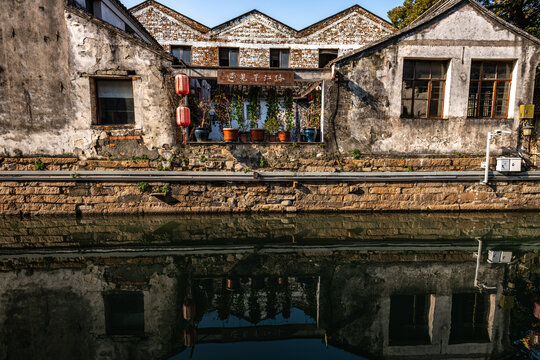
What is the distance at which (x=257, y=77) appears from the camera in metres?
7.54

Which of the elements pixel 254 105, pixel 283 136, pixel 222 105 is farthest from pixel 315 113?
pixel 222 105

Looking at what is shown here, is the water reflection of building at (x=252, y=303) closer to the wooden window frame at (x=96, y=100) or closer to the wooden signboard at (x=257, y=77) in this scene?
the wooden window frame at (x=96, y=100)

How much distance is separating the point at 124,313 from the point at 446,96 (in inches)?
355

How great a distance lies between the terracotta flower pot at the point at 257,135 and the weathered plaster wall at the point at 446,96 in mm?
1787

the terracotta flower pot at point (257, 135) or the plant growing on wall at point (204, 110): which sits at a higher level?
the plant growing on wall at point (204, 110)

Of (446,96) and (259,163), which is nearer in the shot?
(259,163)

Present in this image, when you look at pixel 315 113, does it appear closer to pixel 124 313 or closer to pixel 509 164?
pixel 509 164

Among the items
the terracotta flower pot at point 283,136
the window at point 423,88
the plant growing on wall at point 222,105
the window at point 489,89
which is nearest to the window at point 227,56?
the plant growing on wall at point 222,105

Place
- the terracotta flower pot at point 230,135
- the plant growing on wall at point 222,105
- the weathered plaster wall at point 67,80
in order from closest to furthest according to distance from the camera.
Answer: the weathered plaster wall at point 67,80 → the terracotta flower pot at point 230,135 → the plant growing on wall at point 222,105

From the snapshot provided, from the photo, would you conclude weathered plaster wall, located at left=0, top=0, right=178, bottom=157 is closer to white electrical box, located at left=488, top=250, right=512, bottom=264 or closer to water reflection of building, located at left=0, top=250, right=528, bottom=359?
water reflection of building, located at left=0, top=250, right=528, bottom=359

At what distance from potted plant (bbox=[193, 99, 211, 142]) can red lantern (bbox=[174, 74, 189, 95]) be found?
1071 millimetres

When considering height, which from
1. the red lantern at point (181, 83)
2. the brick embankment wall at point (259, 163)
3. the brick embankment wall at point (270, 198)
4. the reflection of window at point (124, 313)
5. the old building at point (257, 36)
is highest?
the old building at point (257, 36)

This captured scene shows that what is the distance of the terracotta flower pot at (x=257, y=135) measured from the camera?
7.91 m

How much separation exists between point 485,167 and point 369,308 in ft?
20.7
